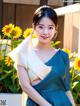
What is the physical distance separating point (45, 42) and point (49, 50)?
62 mm

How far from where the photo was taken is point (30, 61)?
2336 mm

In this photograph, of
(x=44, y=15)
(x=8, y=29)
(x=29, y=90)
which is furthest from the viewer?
(x=8, y=29)

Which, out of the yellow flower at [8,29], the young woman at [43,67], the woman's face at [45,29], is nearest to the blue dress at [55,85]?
the young woman at [43,67]

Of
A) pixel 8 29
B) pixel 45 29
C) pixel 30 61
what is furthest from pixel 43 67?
pixel 8 29

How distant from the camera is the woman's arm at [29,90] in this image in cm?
228

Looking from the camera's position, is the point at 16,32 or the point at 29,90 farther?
the point at 16,32

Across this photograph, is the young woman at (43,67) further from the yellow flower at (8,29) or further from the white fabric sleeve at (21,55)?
the yellow flower at (8,29)

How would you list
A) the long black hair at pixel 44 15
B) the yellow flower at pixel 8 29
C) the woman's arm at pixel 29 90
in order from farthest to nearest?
the yellow flower at pixel 8 29 → the long black hair at pixel 44 15 → the woman's arm at pixel 29 90

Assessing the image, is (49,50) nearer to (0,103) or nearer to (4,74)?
(0,103)

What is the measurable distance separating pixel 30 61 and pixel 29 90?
0.53 ft

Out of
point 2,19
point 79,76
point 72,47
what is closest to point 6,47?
point 79,76

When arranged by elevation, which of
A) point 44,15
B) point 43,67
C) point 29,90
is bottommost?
point 29,90

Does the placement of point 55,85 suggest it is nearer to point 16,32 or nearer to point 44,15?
point 44,15

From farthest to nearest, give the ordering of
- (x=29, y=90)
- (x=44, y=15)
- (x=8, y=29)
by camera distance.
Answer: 1. (x=8, y=29)
2. (x=44, y=15)
3. (x=29, y=90)
